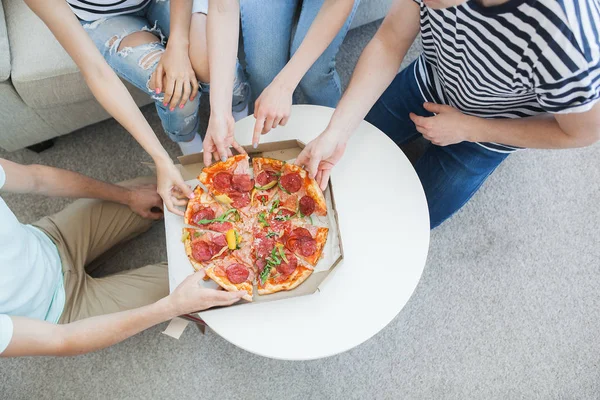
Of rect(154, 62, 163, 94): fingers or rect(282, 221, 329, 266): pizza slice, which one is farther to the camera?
rect(154, 62, 163, 94): fingers

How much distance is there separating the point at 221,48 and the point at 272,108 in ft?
0.80

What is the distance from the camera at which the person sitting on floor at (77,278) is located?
1042 millimetres

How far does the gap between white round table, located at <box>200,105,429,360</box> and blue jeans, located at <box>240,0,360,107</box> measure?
0.35 metres

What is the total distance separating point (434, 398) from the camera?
5.13ft

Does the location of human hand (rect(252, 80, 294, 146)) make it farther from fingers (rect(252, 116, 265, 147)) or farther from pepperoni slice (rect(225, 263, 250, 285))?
pepperoni slice (rect(225, 263, 250, 285))

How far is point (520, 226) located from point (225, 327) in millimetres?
1295

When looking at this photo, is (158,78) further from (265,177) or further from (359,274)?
(359,274)

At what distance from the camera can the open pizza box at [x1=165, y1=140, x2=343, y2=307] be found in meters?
1.08

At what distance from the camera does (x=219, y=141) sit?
1171 mm

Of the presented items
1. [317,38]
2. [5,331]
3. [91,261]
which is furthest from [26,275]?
[317,38]

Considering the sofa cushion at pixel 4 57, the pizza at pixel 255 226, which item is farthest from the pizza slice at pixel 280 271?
the sofa cushion at pixel 4 57

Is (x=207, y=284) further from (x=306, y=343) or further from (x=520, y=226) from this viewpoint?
(x=520, y=226)

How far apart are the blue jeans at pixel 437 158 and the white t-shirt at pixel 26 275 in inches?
45.3

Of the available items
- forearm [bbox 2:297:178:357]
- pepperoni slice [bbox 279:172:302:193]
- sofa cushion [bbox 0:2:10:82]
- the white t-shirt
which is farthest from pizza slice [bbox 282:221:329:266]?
sofa cushion [bbox 0:2:10:82]
